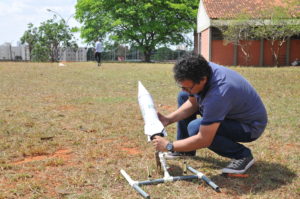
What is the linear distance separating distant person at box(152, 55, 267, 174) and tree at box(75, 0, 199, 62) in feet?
109

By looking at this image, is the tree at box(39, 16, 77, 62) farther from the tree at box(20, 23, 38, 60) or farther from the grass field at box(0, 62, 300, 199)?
the grass field at box(0, 62, 300, 199)

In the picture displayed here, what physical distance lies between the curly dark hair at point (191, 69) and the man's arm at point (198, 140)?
1.38 ft

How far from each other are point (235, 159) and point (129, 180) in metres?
1.10

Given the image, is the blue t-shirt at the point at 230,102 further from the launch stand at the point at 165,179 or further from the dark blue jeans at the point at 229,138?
the launch stand at the point at 165,179

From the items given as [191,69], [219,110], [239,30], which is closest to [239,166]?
[219,110]

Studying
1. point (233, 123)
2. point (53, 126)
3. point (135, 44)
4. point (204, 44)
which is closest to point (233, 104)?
point (233, 123)

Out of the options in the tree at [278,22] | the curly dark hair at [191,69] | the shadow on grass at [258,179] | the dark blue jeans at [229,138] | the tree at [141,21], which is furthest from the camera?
the tree at [141,21]

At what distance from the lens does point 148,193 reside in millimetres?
3148

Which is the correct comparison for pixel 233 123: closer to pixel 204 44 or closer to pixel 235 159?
pixel 235 159

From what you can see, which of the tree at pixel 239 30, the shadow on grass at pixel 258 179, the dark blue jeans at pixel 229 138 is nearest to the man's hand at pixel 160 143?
the dark blue jeans at pixel 229 138

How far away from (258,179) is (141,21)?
3507 cm

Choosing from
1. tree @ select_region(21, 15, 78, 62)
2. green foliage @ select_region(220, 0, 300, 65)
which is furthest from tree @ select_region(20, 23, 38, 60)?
green foliage @ select_region(220, 0, 300, 65)

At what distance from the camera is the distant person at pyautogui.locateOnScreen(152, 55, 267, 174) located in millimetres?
3049

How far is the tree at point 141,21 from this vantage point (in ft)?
120
